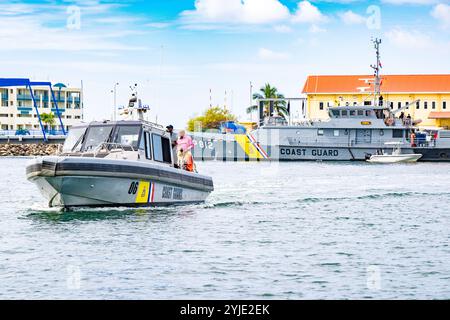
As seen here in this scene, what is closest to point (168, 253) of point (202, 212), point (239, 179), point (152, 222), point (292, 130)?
point (152, 222)

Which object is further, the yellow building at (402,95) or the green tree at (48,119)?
the green tree at (48,119)

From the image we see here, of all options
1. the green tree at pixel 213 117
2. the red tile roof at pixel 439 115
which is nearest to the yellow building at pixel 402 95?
the red tile roof at pixel 439 115

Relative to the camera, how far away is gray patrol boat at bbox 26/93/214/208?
23.0 m

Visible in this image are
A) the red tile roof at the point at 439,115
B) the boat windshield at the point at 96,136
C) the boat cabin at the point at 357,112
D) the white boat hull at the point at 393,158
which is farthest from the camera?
the red tile roof at the point at 439,115

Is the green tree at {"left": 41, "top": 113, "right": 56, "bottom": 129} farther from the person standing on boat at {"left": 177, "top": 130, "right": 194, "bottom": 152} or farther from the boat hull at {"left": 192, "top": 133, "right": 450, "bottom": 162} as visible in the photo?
the person standing on boat at {"left": 177, "top": 130, "right": 194, "bottom": 152}

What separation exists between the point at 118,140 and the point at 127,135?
28 centimetres

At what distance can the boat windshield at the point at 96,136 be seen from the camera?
987 inches

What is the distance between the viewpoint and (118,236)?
20.9 m

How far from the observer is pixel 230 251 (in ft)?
63.8

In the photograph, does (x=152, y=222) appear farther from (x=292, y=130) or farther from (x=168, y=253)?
(x=292, y=130)

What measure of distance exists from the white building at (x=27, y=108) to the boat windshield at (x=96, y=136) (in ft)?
404

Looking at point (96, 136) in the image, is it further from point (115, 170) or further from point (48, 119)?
point (48, 119)

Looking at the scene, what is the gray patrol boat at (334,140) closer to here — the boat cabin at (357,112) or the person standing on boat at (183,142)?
the boat cabin at (357,112)
